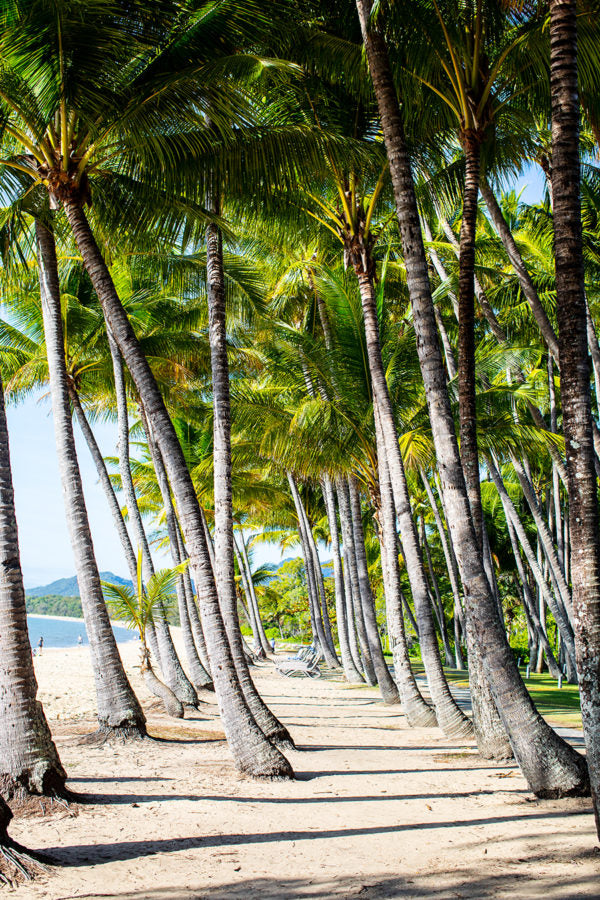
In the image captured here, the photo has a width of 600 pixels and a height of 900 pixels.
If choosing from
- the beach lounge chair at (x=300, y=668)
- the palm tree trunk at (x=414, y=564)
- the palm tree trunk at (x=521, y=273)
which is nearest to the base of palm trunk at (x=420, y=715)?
the palm tree trunk at (x=414, y=564)

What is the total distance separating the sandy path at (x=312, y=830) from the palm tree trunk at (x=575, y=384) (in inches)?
33.9

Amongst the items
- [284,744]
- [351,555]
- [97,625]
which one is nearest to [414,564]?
[284,744]

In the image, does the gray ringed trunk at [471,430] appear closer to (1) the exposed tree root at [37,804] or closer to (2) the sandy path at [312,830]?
(2) the sandy path at [312,830]

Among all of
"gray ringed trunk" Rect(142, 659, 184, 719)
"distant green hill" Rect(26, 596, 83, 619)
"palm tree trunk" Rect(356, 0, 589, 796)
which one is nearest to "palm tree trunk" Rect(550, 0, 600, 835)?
"palm tree trunk" Rect(356, 0, 589, 796)

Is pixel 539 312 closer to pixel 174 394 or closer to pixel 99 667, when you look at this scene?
pixel 99 667

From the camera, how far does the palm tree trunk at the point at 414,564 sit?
984cm

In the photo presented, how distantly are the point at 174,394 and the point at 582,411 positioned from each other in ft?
49.6

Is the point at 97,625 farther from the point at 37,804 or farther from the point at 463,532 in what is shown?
the point at 463,532

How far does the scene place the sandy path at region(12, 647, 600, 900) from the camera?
418cm

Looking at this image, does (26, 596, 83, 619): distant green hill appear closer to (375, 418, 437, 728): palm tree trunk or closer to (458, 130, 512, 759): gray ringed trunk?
(375, 418, 437, 728): palm tree trunk

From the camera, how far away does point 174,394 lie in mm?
18812

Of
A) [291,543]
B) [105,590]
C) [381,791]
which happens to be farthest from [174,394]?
[291,543]

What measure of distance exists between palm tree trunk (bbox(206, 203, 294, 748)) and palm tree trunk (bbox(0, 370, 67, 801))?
96.1 inches

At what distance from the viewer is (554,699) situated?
1596 centimetres
